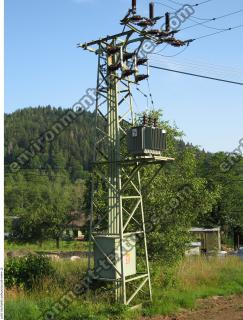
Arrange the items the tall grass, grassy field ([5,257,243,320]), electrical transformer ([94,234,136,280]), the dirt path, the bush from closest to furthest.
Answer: grassy field ([5,257,243,320]) → the dirt path → electrical transformer ([94,234,136,280]) → the tall grass → the bush

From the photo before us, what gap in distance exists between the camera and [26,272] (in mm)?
15859

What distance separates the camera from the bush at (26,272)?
50.8 ft

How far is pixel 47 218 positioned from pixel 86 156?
106068 millimetres

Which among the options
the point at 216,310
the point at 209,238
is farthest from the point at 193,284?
the point at 209,238

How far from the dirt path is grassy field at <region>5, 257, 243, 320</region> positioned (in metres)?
0.32

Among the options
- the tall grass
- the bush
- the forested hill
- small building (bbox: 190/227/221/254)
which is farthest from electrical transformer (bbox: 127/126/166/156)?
the forested hill

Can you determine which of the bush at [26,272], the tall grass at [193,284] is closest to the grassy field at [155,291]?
the tall grass at [193,284]

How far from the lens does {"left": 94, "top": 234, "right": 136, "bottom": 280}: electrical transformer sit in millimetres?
13094

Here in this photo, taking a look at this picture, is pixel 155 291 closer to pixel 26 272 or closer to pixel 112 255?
pixel 112 255

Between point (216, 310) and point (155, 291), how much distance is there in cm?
207

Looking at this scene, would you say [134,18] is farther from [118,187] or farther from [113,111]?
[118,187]

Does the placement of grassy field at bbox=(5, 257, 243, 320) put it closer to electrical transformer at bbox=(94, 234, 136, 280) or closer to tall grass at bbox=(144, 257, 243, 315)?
tall grass at bbox=(144, 257, 243, 315)

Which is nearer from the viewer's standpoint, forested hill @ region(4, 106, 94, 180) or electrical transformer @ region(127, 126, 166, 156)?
electrical transformer @ region(127, 126, 166, 156)

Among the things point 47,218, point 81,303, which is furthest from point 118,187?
point 47,218
